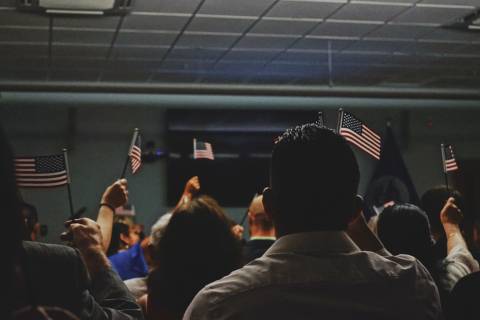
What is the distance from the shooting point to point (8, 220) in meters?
0.74

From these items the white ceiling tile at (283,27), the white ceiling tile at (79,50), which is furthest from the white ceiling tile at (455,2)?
the white ceiling tile at (79,50)

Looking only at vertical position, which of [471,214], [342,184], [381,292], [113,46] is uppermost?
[113,46]

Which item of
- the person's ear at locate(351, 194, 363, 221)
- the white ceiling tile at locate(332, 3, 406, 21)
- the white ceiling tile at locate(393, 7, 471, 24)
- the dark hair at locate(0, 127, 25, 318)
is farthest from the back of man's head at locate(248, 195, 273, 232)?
the white ceiling tile at locate(393, 7, 471, 24)

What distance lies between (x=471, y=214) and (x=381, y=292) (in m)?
9.31

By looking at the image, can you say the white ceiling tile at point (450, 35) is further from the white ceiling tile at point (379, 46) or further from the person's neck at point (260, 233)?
the person's neck at point (260, 233)

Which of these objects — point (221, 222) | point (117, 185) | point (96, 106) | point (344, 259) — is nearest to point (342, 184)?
point (344, 259)

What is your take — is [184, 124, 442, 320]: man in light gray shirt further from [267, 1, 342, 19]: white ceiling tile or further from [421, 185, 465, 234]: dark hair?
[267, 1, 342, 19]: white ceiling tile

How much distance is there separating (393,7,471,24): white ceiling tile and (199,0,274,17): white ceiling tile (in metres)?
1.25

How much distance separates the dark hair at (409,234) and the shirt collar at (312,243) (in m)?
1.16

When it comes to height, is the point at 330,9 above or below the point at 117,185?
above

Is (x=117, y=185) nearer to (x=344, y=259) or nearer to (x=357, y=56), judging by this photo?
(x=344, y=259)

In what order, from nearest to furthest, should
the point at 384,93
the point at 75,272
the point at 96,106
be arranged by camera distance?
the point at 75,272
the point at 384,93
the point at 96,106

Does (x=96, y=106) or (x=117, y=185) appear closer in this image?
(x=117, y=185)

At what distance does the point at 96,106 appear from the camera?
9.27 metres
